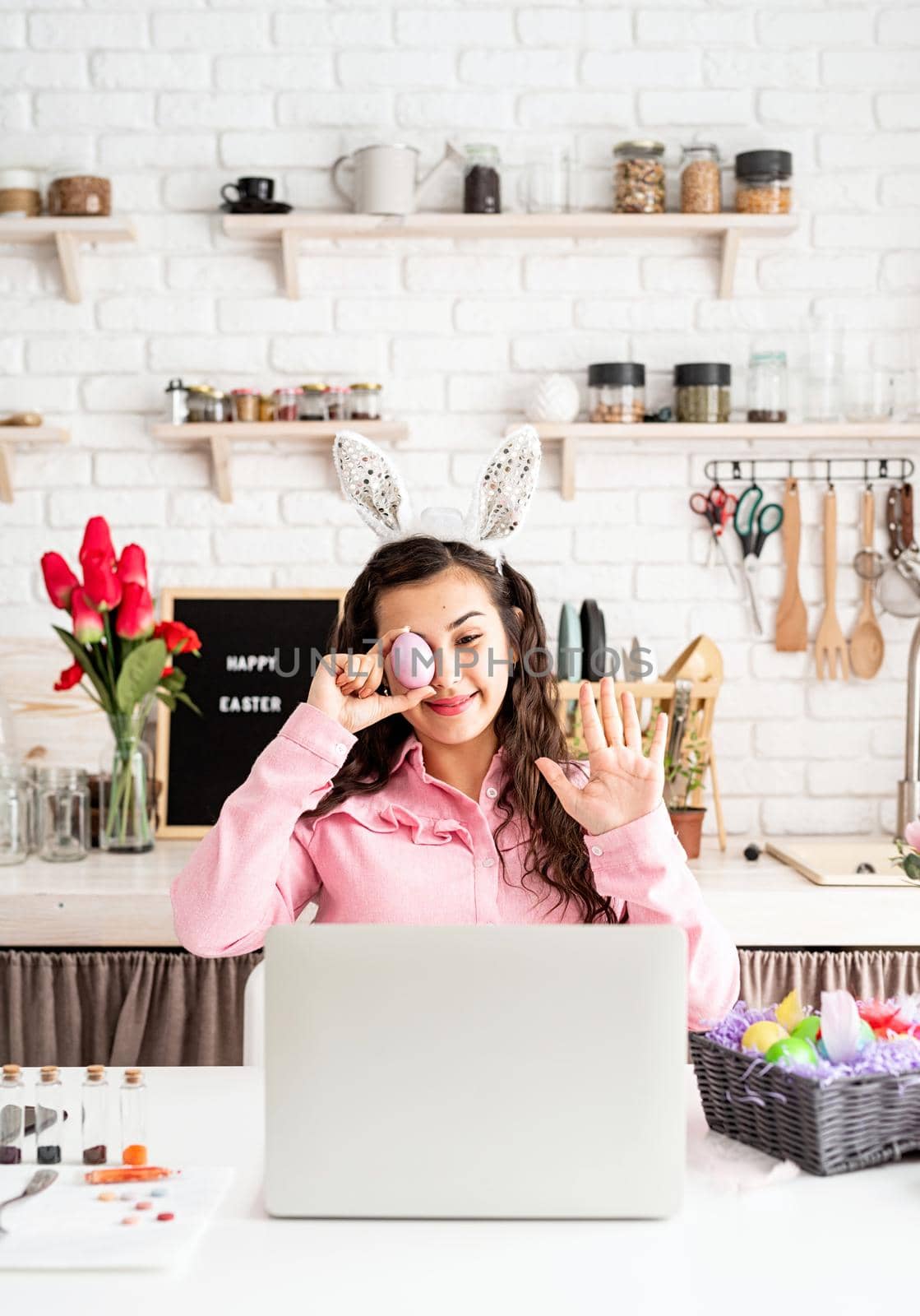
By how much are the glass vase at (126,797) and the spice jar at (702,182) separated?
1453mm

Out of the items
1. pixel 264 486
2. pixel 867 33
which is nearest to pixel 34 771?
pixel 264 486

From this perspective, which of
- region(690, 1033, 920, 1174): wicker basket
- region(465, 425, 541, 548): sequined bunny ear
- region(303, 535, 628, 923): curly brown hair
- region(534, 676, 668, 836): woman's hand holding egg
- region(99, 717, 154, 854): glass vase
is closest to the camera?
region(690, 1033, 920, 1174): wicker basket

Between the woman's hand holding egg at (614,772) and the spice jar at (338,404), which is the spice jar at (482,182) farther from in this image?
the woman's hand holding egg at (614,772)

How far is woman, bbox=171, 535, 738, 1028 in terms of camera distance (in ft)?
4.37

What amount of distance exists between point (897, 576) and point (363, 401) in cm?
112

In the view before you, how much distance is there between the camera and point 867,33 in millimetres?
2734

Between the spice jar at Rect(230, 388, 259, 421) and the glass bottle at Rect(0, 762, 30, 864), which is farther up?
the spice jar at Rect(230, 388, 259, 421)

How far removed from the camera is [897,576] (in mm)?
2773

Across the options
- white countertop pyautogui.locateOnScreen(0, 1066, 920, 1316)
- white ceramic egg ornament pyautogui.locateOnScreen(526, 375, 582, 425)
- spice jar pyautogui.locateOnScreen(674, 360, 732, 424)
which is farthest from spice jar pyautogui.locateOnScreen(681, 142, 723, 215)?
white countertop pyautogui.locateOnScreen(0, 1066, 920, 1316)

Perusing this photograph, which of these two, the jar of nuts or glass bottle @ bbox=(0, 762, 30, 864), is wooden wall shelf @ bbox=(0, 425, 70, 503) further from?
the jar of nuts

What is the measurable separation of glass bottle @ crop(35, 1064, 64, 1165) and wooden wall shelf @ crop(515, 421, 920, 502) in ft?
5.68

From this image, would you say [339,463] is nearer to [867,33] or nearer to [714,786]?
[714,786]

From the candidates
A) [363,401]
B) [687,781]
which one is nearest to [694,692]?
[687,781]

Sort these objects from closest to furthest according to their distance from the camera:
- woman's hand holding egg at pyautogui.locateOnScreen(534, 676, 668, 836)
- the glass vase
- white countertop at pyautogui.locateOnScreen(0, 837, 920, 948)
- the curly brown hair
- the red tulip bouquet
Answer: woman's hand holding egg at pyautogui.locateOnScreen(534, 676, 668, 836), the curly brown hair, white countertop at pyautogui.locateOnScreen(0, 837, 920, 948), the red tulip bouquet, the glass vase
